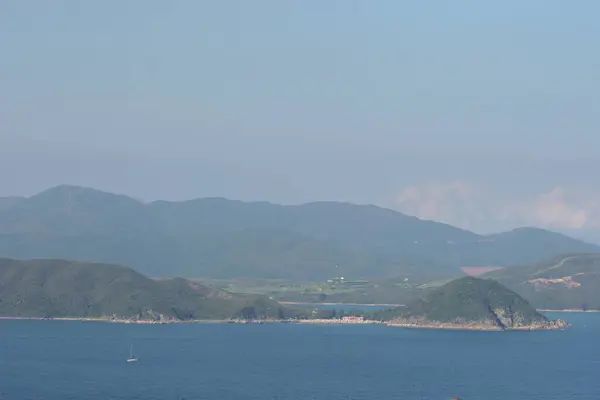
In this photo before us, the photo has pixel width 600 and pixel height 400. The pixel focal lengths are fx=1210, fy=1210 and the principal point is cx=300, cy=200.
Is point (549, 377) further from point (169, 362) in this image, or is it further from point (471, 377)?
point (169, 362)

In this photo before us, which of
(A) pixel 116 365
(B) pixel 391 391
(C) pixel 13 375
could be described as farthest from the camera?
(A) pixel 116 365

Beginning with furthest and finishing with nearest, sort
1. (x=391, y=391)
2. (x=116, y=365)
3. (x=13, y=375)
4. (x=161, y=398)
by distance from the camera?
(x=116, y=365) → (x=13, y=375) → (x=391, y=391) → (x=161, y=398)

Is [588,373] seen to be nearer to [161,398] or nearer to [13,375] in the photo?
[161,398]

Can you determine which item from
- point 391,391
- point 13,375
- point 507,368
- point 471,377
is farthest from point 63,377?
point 507,368

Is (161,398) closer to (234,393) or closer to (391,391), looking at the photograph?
(234,393)

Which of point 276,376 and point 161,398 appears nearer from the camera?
point 161,398

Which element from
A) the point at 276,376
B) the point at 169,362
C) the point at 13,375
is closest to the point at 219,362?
the point at 169,362

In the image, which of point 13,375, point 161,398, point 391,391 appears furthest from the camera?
point 13,375

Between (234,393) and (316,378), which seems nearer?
(234,393)
